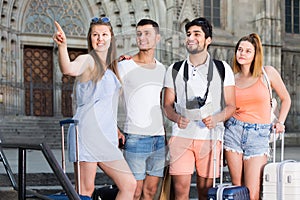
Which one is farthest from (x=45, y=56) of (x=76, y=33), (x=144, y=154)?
(x=144, y=154)

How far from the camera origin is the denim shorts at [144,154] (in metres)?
3.85

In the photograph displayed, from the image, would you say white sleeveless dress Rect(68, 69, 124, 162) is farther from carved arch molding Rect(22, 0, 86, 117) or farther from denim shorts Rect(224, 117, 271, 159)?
carved arch molding Rect(22, 0, 86, 117)

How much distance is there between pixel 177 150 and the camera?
3.85m

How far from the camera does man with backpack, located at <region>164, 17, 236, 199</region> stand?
375 centimetres

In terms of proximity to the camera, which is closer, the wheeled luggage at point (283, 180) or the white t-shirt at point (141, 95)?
the white t-shirt at point (141, 95)

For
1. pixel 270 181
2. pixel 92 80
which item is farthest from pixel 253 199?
pixel 92 80

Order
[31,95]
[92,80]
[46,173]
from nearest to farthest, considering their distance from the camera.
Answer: [92,80] < [46,173] < [31,95]

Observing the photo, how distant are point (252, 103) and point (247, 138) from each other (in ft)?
1.01

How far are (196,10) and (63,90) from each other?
224 inches

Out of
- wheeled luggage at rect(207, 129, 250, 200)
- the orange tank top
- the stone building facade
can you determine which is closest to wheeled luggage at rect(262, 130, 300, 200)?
wheeled luggage at rect(207, 129, 250, 200)

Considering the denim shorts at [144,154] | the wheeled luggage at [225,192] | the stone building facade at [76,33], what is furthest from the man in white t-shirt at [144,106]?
the stone building facade at [76,33]

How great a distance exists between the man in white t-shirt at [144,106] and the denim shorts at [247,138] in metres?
0.77

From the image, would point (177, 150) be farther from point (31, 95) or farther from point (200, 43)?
point (31, 95)

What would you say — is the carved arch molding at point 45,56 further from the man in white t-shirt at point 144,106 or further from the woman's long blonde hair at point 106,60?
the woman's long blonde hair at point 106,60
